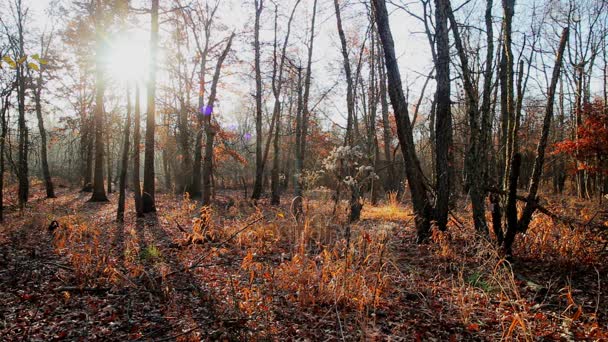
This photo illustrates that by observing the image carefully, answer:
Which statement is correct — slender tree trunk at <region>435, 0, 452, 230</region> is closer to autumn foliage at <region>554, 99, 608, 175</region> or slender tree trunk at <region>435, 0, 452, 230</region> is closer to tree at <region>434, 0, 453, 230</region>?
tree at <region>434, 0, 453, 230</region>

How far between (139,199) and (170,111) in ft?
21.1

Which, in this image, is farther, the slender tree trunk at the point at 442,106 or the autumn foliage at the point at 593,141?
the autumn foliage at the point at 593,141

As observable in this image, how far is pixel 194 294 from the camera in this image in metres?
3.96

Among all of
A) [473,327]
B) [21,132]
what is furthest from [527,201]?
[21,132]

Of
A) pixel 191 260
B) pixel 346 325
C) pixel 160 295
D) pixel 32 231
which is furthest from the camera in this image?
pixel 32 231

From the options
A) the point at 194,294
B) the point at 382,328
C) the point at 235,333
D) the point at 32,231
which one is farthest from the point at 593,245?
the point at 32,231

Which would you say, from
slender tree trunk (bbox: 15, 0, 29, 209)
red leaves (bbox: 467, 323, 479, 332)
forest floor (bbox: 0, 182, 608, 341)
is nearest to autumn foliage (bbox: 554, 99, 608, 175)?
forest floor (bbox: 0, 182, 608, 341)

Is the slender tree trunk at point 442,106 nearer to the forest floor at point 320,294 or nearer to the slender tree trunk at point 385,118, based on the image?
the forest floor at point 320,294

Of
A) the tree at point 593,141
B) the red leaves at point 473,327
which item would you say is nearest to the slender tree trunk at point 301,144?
the red leaves at point 473,327

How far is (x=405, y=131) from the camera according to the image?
232 inches

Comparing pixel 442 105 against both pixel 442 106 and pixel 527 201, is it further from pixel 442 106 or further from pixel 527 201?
pixel 527 201

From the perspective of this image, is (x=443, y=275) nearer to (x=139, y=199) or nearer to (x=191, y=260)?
(x=191, y=260)

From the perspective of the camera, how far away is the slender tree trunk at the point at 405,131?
5695 millimetres

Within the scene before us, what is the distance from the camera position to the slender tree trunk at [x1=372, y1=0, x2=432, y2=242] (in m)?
5.70
